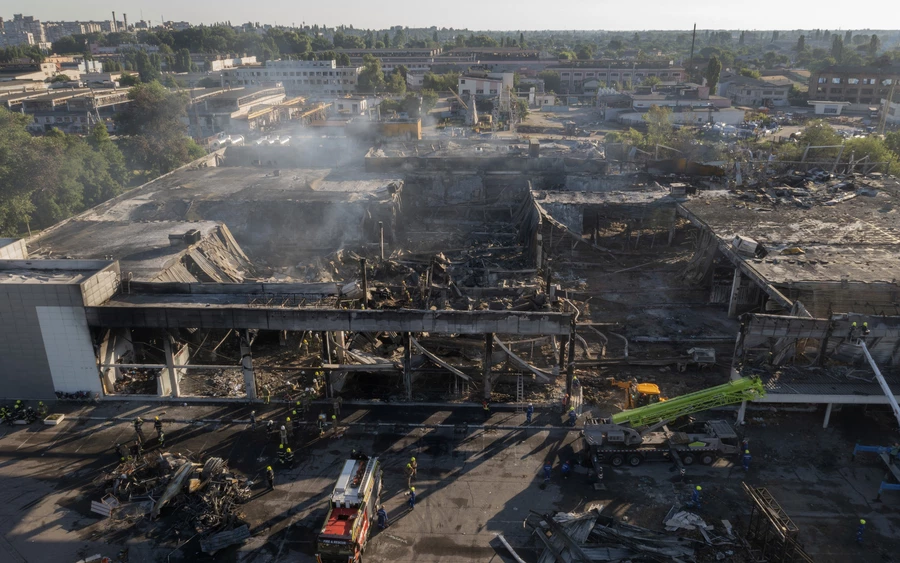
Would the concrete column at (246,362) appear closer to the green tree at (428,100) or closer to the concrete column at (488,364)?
the concrete column at (488,364)

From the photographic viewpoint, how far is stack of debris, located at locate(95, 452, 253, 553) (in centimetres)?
1520

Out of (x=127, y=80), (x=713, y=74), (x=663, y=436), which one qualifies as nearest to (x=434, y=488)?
(x=663, y=436)

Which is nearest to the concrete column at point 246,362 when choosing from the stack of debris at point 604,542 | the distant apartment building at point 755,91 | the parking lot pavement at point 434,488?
the parking lot pavement at point 434,488

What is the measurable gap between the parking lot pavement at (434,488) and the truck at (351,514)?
2.66 feet

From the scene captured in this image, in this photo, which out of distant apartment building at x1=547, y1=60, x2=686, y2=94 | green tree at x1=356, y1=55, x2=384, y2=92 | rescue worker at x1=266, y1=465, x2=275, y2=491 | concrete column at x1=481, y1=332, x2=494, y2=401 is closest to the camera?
rescue worker at x1=266, y1=465, x2=275, y2=491

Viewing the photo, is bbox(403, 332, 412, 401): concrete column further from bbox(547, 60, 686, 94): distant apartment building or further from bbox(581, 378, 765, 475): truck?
bbox(547, 60, 686, 94): distant apartment building

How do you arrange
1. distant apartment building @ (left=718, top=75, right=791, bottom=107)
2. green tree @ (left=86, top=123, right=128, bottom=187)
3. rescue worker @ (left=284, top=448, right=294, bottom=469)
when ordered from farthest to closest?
distant apartment building @ (left=718, top=75, right=791, bottom=107), green tree @ (left=86, top=123, right=128, bottom=187), rescue worker @ (left=284, top=448, right=294, bottom=469)

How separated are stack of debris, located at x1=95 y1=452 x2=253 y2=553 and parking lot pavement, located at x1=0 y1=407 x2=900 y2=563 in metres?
0.34

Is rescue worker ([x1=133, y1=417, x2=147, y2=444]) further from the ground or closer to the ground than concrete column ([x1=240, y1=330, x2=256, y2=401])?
closer to the ground

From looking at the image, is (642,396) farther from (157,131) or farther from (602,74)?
(602,74)

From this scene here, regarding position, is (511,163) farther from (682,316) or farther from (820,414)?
(820,414)

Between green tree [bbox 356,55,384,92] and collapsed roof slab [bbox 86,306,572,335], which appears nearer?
collapsed roof slab [bbox 86,306,572,335]

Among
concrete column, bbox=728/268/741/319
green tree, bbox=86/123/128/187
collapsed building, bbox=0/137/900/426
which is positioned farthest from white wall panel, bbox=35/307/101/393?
green tree, bbox=86/123/128/187

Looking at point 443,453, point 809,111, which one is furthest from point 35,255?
point 809,111
